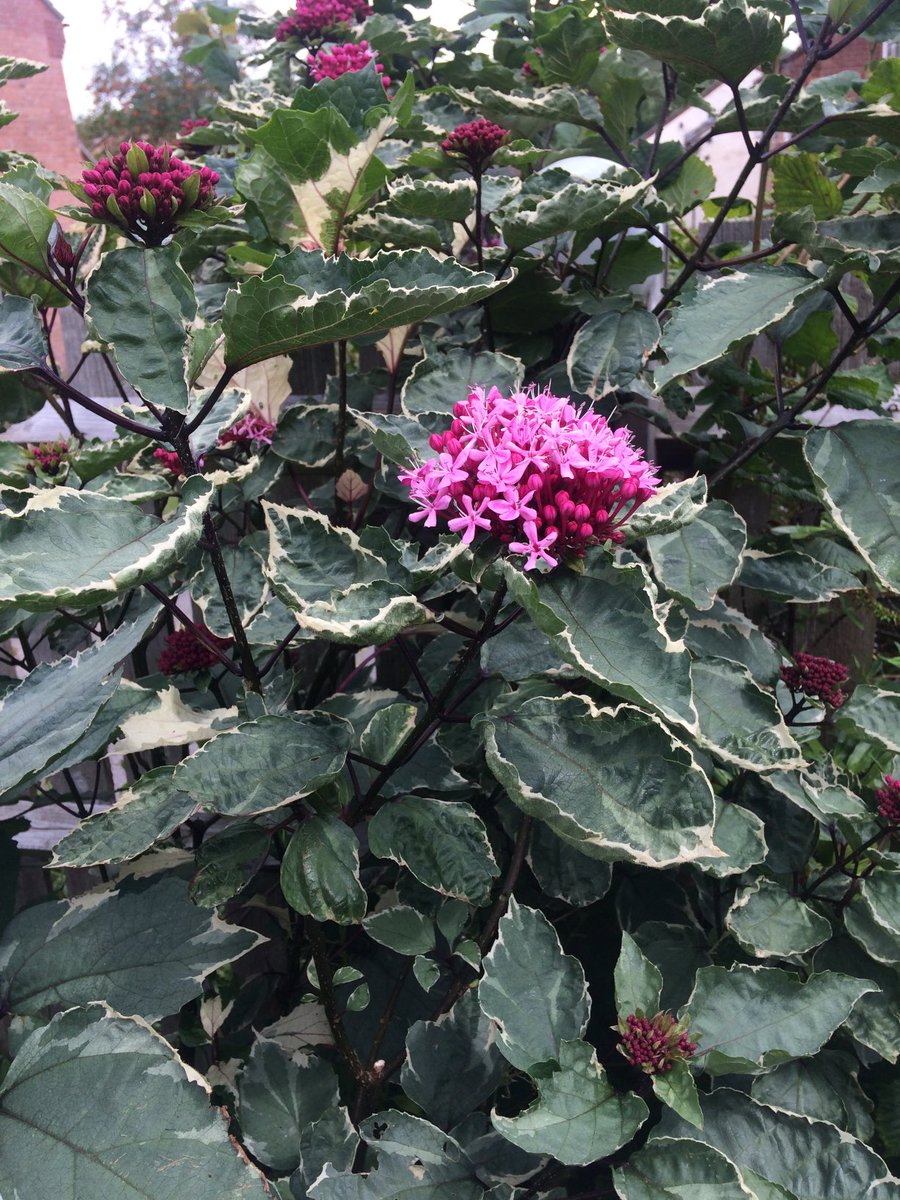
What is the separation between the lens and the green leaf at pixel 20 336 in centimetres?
92

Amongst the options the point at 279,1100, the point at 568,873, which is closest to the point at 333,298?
the point at 568,873

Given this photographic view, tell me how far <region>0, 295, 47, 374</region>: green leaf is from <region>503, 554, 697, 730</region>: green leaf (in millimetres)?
569

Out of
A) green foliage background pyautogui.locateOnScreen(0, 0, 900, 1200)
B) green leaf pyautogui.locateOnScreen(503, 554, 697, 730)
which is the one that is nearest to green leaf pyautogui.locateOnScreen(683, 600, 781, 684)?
green foliage background pyautogui.locateOnScreen(0, 0, 900, 1200)

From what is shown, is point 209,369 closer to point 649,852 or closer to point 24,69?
point 24,69

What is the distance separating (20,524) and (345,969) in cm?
69

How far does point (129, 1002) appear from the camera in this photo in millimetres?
1109

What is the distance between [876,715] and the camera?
132 cm

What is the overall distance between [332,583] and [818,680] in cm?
91

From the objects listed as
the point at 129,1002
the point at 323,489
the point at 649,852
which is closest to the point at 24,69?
the point at 323,489

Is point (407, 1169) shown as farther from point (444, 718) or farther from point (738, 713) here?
point (738, 713)

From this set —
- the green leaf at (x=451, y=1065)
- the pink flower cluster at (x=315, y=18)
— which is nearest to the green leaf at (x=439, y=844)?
the green leaf at (x=451, y=1065)

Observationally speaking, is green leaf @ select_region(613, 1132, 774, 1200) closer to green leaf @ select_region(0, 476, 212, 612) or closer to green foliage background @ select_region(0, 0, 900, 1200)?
green foliage background @ select_region(0, 0, 900, 1200)

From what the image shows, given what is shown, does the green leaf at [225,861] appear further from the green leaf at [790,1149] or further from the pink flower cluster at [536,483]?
the green leaf at [790,1149]

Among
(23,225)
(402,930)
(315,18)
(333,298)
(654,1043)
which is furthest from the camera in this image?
(315,18)
